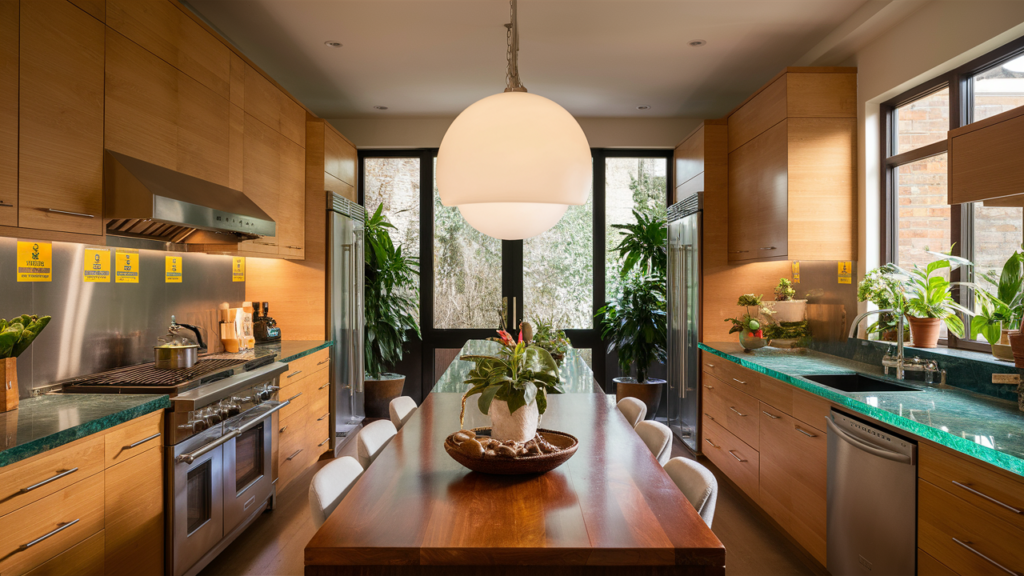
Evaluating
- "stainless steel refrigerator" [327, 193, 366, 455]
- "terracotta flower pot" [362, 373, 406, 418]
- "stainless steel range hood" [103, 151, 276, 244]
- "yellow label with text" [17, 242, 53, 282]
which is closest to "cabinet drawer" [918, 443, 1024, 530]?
"stainless steel range hood" [103, 151, 276, 244]

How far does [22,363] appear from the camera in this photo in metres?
2.38

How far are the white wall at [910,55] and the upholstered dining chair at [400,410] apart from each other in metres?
2.86

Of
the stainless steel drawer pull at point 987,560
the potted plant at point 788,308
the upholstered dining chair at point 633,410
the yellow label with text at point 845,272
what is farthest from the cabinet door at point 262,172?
the yellow label with text at point 845,272

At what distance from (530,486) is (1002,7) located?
2990 millimetres

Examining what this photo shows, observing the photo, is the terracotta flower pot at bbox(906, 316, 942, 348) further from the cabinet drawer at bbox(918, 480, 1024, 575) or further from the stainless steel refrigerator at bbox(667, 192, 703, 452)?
the stainless steel refrigerator at bbox(667, 192, 703, 452)

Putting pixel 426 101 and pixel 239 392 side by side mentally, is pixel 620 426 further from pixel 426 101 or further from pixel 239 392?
pixel 426 101

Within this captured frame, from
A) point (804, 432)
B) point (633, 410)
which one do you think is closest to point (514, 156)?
point (633, 410)

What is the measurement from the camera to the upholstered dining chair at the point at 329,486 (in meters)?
1.64

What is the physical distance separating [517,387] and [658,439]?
0.76 m

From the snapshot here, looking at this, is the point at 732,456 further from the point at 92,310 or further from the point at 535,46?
the point at 92,310

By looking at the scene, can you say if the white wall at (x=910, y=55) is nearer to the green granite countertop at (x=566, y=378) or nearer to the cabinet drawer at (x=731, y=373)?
the cabinet drawer at (x=731, y=373)

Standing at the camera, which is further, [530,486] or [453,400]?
[453,400]

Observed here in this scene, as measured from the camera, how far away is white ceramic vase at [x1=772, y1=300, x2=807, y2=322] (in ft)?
13.5

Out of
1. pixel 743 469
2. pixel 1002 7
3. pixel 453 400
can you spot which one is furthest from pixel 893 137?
pixel 453 400
